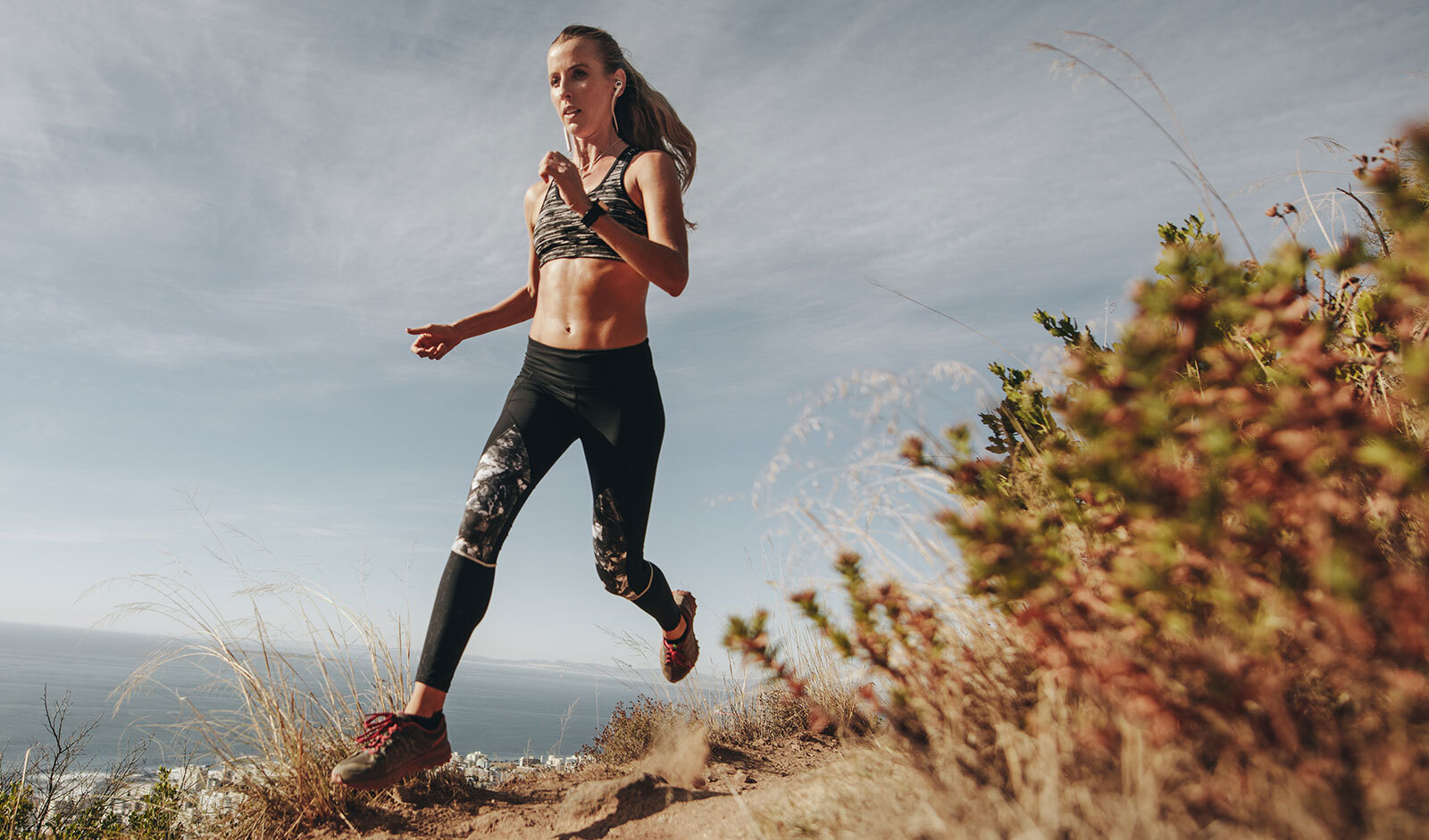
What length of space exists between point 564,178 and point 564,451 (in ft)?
3.42

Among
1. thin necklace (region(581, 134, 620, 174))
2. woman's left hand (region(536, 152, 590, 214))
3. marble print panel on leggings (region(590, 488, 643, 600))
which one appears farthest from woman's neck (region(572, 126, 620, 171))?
marble print panel on leggings (region(590, 488, 643, 600))

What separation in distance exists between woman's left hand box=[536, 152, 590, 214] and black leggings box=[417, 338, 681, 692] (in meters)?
0.59

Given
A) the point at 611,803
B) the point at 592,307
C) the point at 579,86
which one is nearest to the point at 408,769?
the point at 611,803

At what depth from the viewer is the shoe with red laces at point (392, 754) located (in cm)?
217

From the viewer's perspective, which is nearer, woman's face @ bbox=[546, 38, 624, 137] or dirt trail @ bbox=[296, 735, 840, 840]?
dirt trail @ bbox=[296, 735, 840, 840]

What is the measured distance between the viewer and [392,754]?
2.21 meters

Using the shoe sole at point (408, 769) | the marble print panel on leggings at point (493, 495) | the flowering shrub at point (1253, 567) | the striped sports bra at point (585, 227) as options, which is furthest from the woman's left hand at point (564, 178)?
the shoe sole at point (408, 769)

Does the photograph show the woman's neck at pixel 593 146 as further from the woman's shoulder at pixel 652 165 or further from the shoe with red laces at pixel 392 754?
the shoe with red laces at pixel 392 754

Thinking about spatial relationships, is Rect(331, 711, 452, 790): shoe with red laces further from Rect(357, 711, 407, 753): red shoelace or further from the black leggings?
the black leggings

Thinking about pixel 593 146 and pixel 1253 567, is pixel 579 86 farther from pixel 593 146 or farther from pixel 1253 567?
pixel 1253 567

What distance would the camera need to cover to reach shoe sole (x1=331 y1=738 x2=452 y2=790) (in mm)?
2172

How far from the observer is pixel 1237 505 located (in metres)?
1.18

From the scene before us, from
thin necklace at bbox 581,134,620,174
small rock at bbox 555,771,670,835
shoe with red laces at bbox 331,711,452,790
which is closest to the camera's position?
shoe with red laces at bbox 331,711,452,790

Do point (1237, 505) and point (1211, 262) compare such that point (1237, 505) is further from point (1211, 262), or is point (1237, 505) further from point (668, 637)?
point (668, 637)
